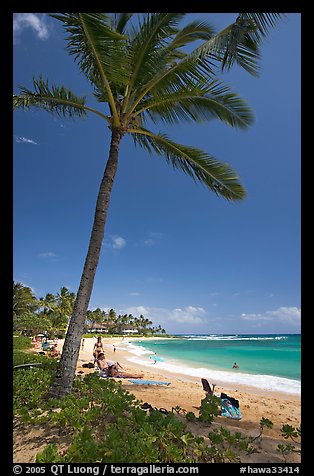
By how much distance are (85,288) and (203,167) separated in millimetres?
3585

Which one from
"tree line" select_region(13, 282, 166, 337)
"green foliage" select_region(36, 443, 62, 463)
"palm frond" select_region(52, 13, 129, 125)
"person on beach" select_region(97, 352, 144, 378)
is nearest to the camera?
"green foliage" select_region(36, 443, 62, 463)

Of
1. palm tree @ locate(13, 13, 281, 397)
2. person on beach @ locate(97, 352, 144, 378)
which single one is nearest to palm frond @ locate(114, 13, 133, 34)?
palm tree @ locate(13, 13, 281, 397)

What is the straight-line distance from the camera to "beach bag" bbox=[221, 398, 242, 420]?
539 centimetres

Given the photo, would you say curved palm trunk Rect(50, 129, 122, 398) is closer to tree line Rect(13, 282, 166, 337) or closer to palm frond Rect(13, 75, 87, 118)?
palm frond Rect(13, 75, 87, 118)

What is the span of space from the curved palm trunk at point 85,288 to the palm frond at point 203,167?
1.18 m

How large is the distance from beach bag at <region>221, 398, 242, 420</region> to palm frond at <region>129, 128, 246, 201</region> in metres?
4.45

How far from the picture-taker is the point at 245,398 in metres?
9.28

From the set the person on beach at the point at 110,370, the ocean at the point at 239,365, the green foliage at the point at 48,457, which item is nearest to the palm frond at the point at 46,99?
the green foliage at the point at 48,457

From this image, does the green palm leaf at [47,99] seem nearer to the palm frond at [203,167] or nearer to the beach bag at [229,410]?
the palm frond at [203,167]

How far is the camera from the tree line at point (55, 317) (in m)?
24.5
